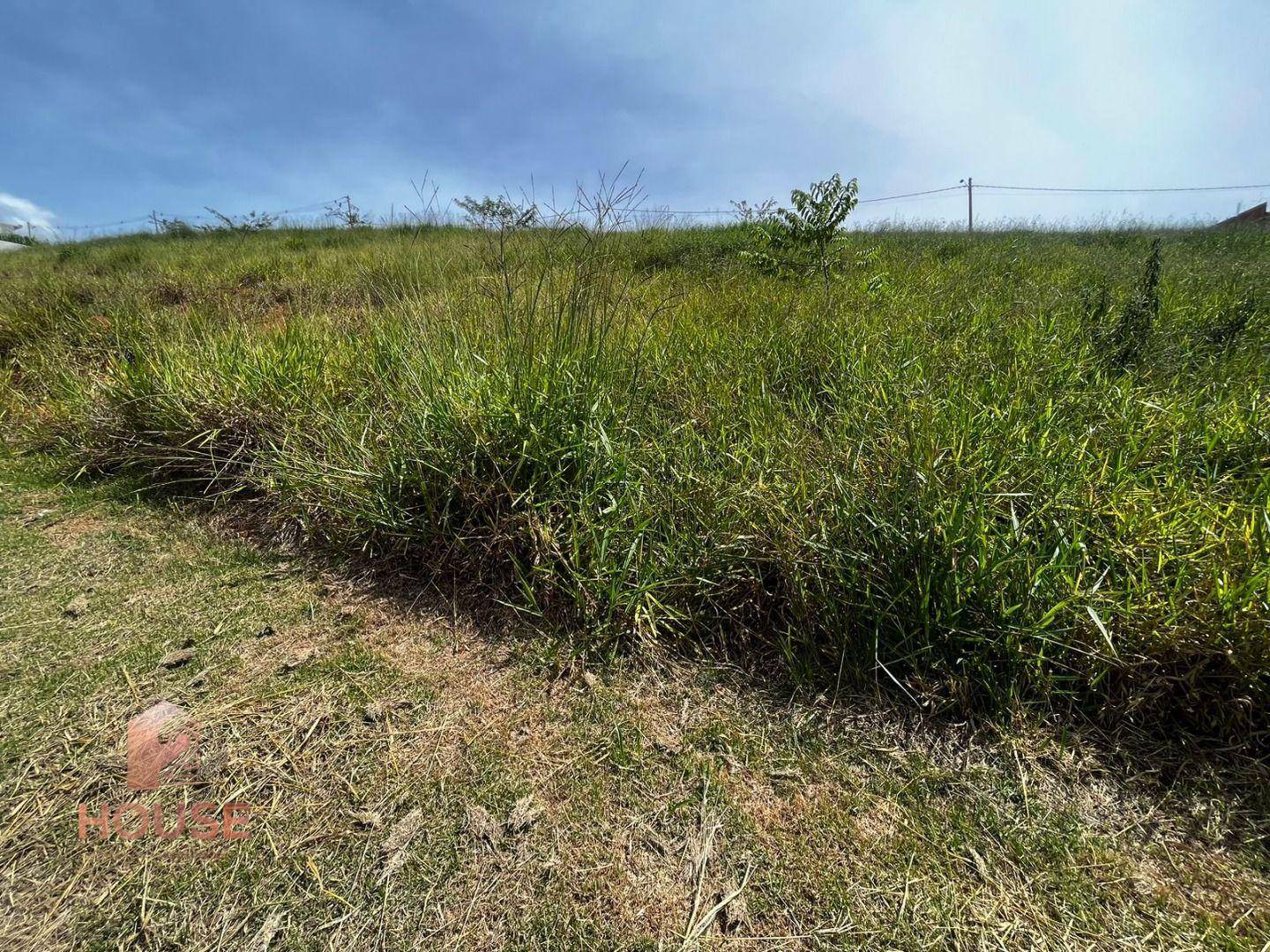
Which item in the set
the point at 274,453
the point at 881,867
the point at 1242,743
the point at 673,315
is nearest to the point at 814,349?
the point at 673,315

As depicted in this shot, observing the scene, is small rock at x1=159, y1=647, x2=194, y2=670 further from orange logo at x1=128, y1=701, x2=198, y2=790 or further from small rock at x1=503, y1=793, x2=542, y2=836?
small rock at x1=503, y1=793, x2=542, y2=836

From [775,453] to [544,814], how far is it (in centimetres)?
143

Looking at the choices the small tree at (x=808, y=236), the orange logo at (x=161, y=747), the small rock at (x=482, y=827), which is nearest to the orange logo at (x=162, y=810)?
the orange logo at (x=161, y=747)

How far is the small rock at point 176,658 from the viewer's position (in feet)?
4.80

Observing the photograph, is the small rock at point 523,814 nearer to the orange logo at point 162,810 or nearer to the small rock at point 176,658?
the orange logo at point 162,810

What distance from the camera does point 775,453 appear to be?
2045 mm

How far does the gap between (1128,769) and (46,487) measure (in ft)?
13.6

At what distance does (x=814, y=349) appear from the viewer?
111 inches

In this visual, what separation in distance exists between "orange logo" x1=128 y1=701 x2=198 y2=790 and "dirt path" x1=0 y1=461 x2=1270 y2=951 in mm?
21

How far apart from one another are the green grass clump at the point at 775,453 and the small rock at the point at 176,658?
572 mm

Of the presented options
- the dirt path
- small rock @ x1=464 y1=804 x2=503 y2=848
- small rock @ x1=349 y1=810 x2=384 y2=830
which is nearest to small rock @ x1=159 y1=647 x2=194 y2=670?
the dirt path

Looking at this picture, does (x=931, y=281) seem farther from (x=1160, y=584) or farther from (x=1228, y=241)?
(x=1228, y=241)

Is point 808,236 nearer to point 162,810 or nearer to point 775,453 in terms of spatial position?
point 775,453

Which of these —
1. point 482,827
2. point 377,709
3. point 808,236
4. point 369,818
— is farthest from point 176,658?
point 808,236
